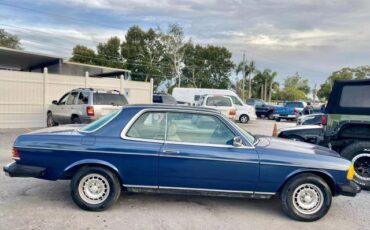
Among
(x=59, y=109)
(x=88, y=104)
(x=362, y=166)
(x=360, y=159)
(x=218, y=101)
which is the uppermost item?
(x=218, y=101)

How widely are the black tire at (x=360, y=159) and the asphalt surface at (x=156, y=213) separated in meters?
0.65

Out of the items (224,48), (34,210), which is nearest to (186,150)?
(34,210)

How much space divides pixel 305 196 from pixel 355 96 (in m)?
3.00

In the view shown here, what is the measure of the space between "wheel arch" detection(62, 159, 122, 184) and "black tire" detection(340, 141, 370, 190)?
4480 millimetres

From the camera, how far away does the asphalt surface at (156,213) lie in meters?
3.96

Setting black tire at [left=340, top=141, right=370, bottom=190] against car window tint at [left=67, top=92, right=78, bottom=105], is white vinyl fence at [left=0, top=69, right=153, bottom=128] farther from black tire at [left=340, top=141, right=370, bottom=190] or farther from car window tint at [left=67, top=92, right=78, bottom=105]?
black tire at [left=340, top=141, right=370, bottom=190]

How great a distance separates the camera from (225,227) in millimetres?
3977

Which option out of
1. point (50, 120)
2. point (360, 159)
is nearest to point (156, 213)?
point (360, 159)

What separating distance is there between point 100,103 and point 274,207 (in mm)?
7087

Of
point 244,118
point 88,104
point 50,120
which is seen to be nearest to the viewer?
point 88,104

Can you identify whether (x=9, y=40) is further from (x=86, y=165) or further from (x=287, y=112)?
(x=86, y=165)

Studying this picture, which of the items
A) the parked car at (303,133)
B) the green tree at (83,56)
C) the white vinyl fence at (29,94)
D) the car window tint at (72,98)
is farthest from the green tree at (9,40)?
the parked car at (303,133)

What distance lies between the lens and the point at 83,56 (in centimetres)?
4322

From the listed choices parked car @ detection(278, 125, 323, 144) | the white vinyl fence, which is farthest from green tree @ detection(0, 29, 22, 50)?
parked car @ detection(278, 125, 323, 144)
